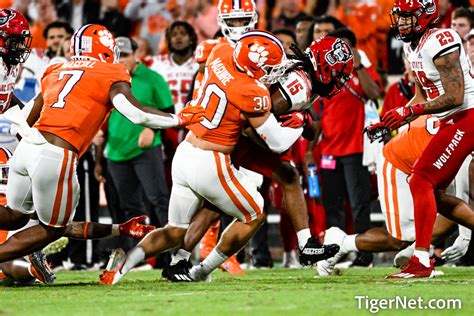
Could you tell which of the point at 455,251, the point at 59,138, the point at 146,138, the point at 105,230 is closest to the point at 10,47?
the point at 59,138

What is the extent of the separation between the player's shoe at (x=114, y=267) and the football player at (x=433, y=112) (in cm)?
190

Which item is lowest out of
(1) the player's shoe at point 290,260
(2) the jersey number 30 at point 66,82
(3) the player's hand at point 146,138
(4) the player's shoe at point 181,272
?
(1) the player's shoe at point 290,260

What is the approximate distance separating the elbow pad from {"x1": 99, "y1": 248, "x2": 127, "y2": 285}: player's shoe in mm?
1283

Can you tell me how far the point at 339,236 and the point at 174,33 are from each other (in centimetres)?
374

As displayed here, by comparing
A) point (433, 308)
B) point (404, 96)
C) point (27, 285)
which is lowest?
point (27, 285)

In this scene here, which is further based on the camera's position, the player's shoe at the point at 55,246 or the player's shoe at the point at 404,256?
the player's shoe at the point at 55,246

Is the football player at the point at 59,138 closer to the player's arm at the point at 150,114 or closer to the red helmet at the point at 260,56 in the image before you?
the player's arm at the point at 150,114

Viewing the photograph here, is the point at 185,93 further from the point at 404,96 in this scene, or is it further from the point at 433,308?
the point at 433,308

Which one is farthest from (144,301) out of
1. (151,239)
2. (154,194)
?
(154,194)

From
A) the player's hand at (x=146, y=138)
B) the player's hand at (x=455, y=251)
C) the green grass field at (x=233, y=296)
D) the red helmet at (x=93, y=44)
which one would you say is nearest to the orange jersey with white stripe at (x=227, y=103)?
the red helmet at (x=93, y=44)

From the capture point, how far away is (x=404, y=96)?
10.5m

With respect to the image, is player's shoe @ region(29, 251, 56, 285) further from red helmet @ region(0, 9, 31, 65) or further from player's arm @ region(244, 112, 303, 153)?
player's arm @ region(244, 112, 303, 153)

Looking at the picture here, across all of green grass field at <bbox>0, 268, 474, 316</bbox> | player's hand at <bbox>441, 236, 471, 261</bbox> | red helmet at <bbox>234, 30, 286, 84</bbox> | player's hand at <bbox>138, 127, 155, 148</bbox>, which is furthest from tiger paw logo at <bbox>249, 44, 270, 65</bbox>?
player's hand at <bbox>138, 127, 155, 148</bbox>

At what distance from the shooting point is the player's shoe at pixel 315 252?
778cm
